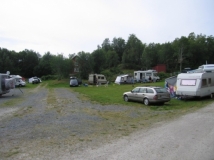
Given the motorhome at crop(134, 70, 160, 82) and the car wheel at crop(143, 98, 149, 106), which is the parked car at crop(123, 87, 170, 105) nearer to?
the car wheel at crop(143, 98, 149, 106)

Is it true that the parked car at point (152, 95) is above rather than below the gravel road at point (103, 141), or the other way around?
above

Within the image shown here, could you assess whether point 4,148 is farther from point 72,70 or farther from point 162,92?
point 72,70

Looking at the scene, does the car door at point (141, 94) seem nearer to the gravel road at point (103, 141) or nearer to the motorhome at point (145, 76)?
the gravel road at point (103, 141)

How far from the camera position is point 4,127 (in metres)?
9.98

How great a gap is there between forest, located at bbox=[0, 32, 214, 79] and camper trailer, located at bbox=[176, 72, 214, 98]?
41.8 meters

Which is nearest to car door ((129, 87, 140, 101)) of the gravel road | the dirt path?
the gravel road

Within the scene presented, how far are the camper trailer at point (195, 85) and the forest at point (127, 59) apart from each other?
41.8m

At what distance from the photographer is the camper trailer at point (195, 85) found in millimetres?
19812

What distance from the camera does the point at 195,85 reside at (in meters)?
20.0

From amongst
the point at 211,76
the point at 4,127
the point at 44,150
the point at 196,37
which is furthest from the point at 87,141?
the point at 196,37

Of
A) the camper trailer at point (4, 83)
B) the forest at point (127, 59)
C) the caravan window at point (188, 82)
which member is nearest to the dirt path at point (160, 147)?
the caravan window at point (188, 82)

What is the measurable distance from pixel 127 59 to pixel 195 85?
66.9 m

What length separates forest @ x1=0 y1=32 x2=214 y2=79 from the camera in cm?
6103

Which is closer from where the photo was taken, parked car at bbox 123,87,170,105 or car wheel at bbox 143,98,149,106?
parked car at bbox 123,87,170,105
